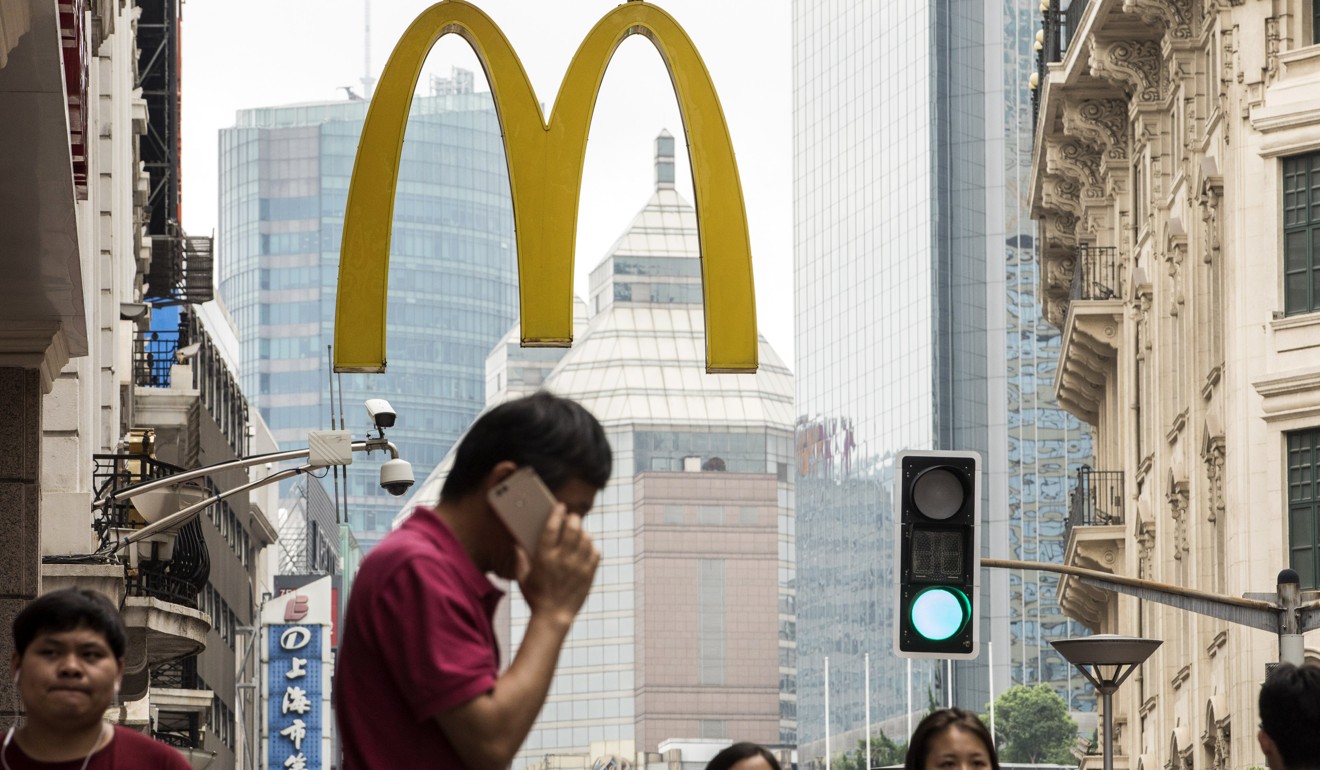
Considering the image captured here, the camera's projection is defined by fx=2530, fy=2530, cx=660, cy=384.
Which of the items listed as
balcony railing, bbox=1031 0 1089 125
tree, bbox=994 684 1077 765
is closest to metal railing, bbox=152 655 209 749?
balcony railing, bbox=1031 0 1089 125

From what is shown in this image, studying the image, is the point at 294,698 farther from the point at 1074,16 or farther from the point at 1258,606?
the point at 1258,606

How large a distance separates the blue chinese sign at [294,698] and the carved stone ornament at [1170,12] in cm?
5765

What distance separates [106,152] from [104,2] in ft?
11.4

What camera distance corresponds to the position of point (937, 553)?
14820mm

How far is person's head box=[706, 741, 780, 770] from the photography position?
8.24 m

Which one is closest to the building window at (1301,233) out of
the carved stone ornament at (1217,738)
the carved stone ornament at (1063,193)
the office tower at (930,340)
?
the carved stone ornament at (1217,738)

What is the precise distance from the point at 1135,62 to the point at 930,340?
112 m

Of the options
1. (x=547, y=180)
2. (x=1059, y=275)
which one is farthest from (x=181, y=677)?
(x=547, y=180)

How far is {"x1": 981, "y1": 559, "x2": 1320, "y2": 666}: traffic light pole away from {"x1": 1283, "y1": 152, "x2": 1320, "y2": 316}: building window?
12.5 metres

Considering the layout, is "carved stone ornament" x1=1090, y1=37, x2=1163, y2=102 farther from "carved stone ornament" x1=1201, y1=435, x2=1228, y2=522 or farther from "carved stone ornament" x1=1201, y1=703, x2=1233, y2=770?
"carved stone ornament" x1=1201, y1=703, x2=1233, y2=770

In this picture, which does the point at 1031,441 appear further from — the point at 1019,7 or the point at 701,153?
the point at 701,153

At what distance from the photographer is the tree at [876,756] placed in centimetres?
13038

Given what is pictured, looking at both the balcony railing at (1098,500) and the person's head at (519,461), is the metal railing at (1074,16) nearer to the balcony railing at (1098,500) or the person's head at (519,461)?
the balcony railing at (1098,500)

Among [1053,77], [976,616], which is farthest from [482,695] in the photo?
[1053,77]
